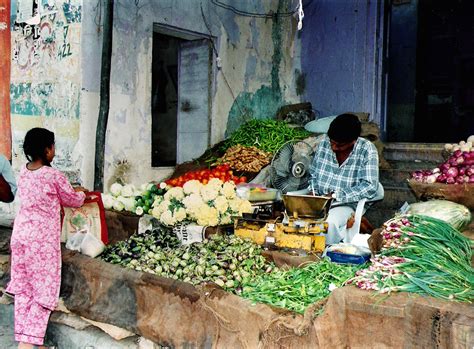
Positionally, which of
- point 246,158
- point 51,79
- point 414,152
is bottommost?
point 246,158

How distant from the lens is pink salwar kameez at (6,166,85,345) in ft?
13.4

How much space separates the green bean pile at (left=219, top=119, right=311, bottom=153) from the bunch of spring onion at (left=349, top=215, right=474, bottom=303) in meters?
4.36

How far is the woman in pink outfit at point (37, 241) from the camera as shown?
408 centimetres

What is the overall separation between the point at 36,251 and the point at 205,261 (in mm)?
1407

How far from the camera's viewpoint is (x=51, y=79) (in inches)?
268

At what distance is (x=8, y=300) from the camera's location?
4992mm

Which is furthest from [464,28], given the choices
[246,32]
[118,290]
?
[118,290]

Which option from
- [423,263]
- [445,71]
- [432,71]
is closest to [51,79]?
[423,263]

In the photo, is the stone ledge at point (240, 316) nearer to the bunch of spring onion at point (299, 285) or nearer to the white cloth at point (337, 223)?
the bunch of spring onion at point (299, 285)

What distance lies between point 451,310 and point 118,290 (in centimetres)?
246

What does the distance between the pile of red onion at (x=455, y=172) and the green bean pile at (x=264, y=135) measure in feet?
10.7

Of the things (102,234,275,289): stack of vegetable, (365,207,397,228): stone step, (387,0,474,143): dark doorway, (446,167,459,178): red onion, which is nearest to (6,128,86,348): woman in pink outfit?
(102,234,275,289): stack of vegetable

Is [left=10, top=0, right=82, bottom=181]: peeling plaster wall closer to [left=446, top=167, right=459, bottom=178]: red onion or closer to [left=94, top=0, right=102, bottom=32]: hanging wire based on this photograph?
[left=94, top=0, right=102, bottom=32]: hanging wire

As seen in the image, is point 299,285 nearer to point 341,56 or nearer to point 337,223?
point 337,223
